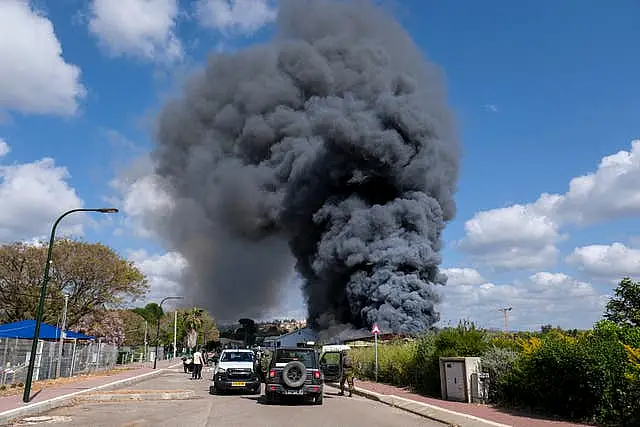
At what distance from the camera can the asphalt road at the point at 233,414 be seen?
10.7m

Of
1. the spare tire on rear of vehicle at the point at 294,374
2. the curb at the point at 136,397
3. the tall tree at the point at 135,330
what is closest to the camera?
the spare tire on rear of vehicle at the point at 294,374

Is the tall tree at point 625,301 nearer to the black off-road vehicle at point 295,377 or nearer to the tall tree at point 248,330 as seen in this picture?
the black off-road vehicle at point 295,377

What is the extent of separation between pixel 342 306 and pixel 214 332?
58298mm

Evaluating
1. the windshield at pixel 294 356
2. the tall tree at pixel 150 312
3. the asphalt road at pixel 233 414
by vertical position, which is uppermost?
the tall tree at pixel 150 312

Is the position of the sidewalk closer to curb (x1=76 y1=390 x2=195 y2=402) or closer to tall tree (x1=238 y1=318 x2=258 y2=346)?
curb (x1=76 y1=390 x2=195 y2=402)

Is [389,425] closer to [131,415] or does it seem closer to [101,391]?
[131,415]

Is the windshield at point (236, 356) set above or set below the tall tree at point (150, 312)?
below

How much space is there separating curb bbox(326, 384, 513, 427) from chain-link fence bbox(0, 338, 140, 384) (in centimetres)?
1343

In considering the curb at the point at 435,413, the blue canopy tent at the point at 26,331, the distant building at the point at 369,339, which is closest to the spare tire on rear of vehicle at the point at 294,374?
the curb at the point at 435,413

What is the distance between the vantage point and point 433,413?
1202 cm

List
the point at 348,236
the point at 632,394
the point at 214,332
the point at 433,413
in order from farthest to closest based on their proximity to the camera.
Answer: the point at 214,332, the point at 348,236, the point at 433,413, the point at 632,394

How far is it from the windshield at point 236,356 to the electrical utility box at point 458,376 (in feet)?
24.1

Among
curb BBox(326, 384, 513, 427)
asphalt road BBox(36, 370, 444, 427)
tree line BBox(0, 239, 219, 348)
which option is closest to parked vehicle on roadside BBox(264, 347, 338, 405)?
asphalt road BBox(36, 370, 444, 427)

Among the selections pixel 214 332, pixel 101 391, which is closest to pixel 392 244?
pixel 101 391
